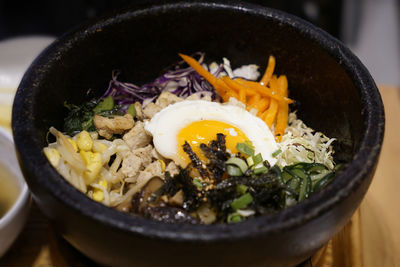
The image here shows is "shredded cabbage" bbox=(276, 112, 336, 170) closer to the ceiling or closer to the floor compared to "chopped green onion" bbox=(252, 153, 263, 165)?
closer to the floor

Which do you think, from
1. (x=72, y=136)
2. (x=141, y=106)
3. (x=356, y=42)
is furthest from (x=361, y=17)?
(x=72, y=136)

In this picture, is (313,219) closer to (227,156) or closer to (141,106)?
(227,156)

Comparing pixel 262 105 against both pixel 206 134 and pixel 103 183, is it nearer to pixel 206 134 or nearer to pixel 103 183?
pixel 206 134

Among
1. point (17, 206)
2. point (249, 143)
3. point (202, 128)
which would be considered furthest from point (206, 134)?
point (17, 206)

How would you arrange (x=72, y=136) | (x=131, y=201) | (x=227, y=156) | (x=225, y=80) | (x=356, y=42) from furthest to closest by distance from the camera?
(x=356, y=42) → (x=225, y=80) → (x=72, y=136) → (x=227, y=156) → (x=131, y=201)

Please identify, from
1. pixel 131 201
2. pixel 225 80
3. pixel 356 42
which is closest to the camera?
pixel 131 201

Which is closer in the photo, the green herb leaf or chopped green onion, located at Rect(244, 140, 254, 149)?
chopped green onion, located at Rect(244, 140, 254, 149)

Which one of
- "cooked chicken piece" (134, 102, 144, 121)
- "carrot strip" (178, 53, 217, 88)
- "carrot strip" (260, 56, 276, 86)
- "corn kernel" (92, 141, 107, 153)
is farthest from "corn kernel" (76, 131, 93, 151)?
"carrot strip" (260, 56, 276, 86)

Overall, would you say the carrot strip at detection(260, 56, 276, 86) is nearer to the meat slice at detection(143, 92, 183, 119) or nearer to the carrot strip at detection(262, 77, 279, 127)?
the carrot strip at detection(262, 77, 279, 127)
